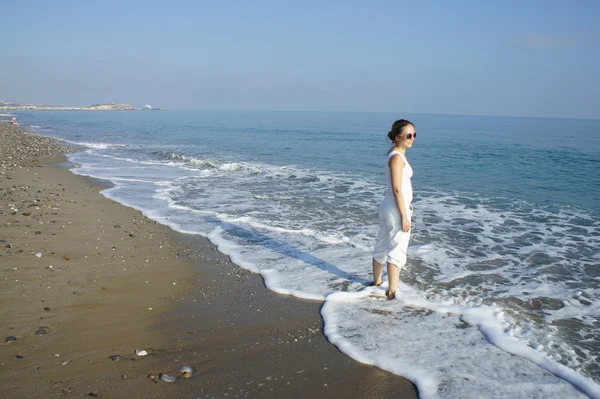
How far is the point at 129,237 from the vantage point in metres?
7.06

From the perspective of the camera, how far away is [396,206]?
4.66 m

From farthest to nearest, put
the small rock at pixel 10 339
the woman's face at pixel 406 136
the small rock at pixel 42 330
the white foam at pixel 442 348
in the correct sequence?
the woman's face at pixel 406 136
the small rock at pixel 42 330
the small rock at pixel 10 339
the white foam at pixel 442 348

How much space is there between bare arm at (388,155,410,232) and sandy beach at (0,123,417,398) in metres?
1.37

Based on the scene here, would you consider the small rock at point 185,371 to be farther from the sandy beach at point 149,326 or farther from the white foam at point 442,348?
the white foam at point 442,348

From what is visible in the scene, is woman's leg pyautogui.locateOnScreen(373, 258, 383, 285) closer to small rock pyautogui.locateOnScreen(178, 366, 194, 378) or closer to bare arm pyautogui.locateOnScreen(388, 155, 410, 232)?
bare arm pyautogui.locateOnScreen(388, 155, 410, 232)

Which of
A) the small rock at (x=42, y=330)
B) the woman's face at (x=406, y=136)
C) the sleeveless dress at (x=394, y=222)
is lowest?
the small rock at (x=42, y=330)

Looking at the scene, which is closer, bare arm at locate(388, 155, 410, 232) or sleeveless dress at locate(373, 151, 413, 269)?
bare arm at locate(388, 155, 410, 232)

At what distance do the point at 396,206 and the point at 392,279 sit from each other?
33.6 inches

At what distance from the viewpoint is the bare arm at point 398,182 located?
4527mm

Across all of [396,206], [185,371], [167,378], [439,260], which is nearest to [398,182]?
[396,206]

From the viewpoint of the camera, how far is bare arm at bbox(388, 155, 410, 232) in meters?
4.53

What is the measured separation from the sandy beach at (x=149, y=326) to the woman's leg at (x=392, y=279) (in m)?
0.86

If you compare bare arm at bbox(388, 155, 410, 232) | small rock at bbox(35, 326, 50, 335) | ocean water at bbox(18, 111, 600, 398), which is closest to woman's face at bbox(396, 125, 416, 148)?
bare arm at bbox(388, 155, 410, 232)

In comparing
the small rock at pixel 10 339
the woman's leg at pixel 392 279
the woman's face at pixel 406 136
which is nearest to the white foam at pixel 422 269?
the woman's leg at pixel 392 279
